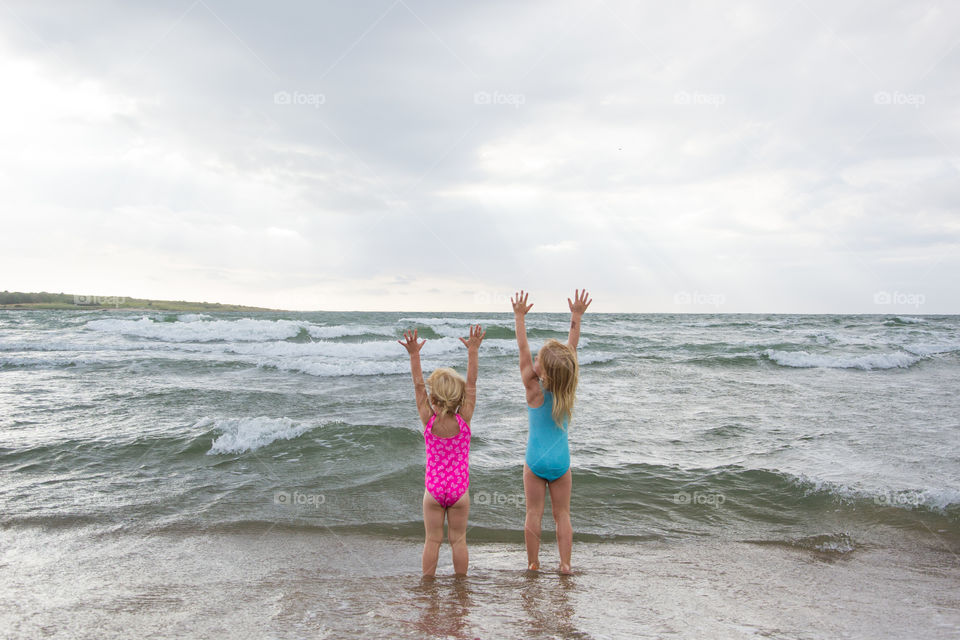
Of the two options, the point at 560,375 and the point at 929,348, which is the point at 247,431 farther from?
the point at 929,348

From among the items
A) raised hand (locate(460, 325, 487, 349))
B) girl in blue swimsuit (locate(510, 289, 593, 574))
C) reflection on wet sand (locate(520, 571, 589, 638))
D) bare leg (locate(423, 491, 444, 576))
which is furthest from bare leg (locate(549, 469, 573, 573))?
raised hand (locate(460, 325, 487, 349))

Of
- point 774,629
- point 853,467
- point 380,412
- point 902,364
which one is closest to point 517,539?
point 774,629

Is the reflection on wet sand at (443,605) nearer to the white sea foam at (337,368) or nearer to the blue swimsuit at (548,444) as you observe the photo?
the blue swimsuit at (548,444)

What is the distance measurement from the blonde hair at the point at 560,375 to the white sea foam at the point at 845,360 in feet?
67.6

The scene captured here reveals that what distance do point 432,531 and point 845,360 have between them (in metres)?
23.6

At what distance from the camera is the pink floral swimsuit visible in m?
3.94

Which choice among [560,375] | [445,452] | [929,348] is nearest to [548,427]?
[560,375]

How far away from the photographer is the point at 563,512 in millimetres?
4211

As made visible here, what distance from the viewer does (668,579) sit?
4.26 m

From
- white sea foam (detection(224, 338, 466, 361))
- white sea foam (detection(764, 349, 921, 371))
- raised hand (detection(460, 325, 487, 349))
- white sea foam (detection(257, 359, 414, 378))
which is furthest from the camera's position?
white sea foam (detection(224, 338, 466, 361))

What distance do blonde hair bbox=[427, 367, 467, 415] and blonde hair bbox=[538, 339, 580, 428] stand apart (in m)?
0.64

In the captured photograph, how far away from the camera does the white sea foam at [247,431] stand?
8234mm

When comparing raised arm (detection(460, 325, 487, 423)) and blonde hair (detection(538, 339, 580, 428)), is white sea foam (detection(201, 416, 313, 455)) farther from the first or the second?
blonde hair (detection(538, 339, 580, 428))

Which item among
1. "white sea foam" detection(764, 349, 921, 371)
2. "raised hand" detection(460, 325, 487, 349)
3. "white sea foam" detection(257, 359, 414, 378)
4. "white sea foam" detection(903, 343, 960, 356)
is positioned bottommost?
"white sea foam" detection(257, 359, 414, 378)
